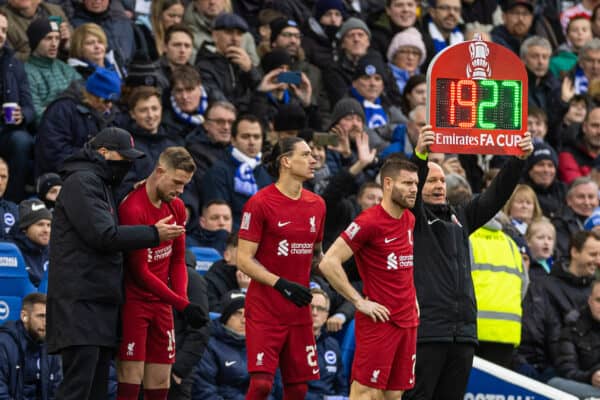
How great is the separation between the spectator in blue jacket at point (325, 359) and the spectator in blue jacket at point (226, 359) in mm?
724

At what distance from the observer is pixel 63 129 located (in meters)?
13.6

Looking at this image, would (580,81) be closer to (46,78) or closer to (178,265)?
(46,78)

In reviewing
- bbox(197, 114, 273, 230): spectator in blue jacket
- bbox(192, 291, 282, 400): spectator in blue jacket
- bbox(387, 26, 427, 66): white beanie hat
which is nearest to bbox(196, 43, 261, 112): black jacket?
bbox(197, 114, 273, 230): spectator in blue jacket

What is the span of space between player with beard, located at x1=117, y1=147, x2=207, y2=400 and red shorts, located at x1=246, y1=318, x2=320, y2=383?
0.66 metres

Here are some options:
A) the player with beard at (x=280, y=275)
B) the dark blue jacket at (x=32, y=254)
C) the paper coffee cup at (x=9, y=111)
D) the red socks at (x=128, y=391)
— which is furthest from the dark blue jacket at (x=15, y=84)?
the red socks at (x=128, y=391)

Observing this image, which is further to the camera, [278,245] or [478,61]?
[478,61]

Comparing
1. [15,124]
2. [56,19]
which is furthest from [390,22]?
[15,124]

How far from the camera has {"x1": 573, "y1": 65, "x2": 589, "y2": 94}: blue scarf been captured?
20.0 meters

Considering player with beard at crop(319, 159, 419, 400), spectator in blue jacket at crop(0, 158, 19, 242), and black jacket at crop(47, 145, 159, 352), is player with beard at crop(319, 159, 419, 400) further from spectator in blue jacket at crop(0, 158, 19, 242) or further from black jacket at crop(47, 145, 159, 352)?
spectator in blue jacket at crop(0, 158, 19, 242)

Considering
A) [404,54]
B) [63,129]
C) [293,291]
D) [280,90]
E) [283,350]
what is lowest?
[283,350]

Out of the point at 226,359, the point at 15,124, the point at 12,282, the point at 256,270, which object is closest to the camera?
the point at 256,270

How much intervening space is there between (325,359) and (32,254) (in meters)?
2.76

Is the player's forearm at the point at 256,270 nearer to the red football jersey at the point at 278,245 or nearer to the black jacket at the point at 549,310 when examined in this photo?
the red football jersey at the point at 278,245

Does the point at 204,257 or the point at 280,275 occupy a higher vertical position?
the point at 280,275
